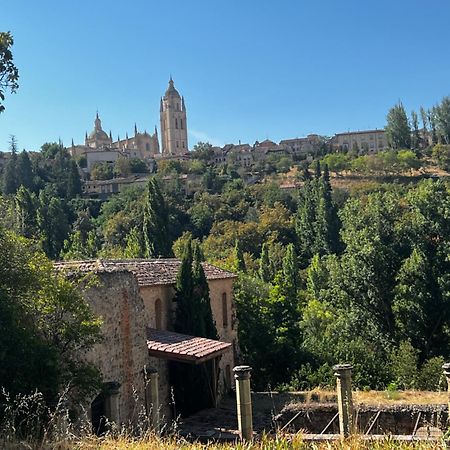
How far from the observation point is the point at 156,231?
144 feet

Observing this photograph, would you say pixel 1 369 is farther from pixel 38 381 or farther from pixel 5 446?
pixel 5 446

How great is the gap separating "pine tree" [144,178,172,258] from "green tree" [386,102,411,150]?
83555mm

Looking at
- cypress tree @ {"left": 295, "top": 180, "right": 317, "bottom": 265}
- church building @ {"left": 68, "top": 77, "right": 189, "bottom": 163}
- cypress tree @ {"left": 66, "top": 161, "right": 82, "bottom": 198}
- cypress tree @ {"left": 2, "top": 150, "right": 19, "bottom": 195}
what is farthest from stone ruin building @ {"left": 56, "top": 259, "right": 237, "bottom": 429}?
church building @ {"left": 68, "top": 77, "right": 189, "bottom": 163}

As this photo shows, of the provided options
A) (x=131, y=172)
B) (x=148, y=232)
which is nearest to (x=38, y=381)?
(x=148, y=232)

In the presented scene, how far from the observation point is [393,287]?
26.2m

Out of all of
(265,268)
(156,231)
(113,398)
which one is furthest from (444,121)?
(113,398)

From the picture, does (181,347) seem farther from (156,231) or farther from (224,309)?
(156,231)

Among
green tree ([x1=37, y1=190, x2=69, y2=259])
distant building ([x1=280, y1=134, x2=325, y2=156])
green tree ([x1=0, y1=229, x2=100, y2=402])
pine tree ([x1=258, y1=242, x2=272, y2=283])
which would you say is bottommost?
pine tree ([x1=258, y1=242, x2=272, y2=283])

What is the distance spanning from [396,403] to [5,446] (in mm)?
13694

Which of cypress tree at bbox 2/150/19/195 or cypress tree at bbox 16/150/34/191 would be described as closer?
cypress tree at bbox 2/150/19/195

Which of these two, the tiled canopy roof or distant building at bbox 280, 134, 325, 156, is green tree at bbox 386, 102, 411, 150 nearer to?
distant building at bbox 280, 134, 325, 156

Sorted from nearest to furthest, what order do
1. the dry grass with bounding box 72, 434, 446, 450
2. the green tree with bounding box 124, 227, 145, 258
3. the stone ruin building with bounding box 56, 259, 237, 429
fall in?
the dry grass with bounding box 72, 434, 446, 450 < the stone ruin building with bounding box 56, 259, 237, 429 < the green tree with bounding box 124, 227, 145, 258

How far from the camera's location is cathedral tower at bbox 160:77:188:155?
561 ft

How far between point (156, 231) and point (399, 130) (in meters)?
86.8
